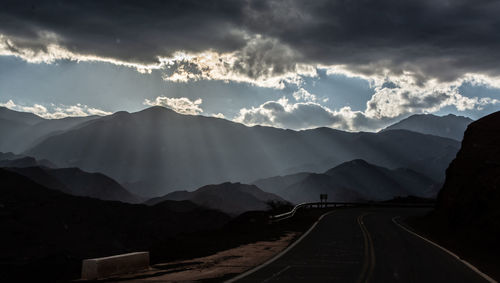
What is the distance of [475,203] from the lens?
25.7 meters

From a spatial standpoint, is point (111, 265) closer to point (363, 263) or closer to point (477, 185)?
point (363, 263)

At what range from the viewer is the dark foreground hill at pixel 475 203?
68.7 ft

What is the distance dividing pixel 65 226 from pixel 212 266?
86.3m

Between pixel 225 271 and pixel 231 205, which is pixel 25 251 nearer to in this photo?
pixel 225 271

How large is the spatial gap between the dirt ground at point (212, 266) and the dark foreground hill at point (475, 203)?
25.2ft

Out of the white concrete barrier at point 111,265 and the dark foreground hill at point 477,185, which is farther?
the dark foreground hill at point 477,185

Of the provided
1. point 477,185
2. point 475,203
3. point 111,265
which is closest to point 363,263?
point 111,265

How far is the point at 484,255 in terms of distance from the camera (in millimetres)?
19094

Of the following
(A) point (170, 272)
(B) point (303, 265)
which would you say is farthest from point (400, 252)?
(A) point (170, 272)

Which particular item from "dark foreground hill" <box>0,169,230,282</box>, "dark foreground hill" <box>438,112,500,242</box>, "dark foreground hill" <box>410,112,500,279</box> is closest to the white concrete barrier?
"dark foreground hill" <box>410,112,500,279</box>

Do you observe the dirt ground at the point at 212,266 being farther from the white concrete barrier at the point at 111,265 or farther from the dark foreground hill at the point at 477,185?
the dark foreground hill at the point at 477,185

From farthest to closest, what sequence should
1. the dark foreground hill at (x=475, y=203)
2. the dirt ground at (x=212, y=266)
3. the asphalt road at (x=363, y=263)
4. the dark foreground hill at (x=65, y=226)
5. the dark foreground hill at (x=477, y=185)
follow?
the dark foreground hill at (x=65, y=226) → the dark foreground hill at (x=477, y=185) → the dark foreground hill at (x=475, y=203) → the asphalt road at (x=363, y=263) → the dirt ground at (x=212, y=266)

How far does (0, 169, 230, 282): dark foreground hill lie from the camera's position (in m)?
69.5

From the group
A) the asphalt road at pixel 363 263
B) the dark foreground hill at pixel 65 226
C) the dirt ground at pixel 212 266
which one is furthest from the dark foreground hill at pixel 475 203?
the dark foreground hill at pixel 65 226
